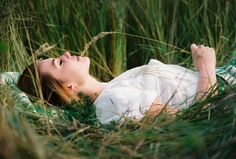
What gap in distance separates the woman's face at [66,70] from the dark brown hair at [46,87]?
28mm

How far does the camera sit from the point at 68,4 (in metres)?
4.02

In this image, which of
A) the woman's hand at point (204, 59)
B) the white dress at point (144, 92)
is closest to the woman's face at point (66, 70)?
the white dress at point (144, 92)

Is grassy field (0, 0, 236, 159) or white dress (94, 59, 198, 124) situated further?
grassy field (0, 0, 236, 159)

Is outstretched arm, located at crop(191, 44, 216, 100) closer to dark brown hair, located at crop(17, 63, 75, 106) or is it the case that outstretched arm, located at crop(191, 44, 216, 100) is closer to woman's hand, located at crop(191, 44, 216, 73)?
woman's hand, located at crop(191, 44, 216, 73)

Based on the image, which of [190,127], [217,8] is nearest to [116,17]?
[217,8]

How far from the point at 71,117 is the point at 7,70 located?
0.81 metres

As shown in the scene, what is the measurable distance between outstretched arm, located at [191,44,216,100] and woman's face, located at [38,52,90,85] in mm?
591

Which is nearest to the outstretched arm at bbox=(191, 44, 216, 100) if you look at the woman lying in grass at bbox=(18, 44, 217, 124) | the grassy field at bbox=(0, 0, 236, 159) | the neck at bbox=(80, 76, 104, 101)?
the woman lying in grass at bbox=(18, 44, 217, 124)

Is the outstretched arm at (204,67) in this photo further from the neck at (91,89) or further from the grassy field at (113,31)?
the neck at (91,89)

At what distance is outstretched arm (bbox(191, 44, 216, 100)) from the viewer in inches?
114

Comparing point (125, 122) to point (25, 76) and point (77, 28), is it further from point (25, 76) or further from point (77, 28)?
point (77, 28)

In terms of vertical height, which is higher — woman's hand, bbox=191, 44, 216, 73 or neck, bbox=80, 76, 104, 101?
woman's hand, bbox=191, 44, 216, 73

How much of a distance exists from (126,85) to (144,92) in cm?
19

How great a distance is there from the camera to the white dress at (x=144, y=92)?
2.85 metres
